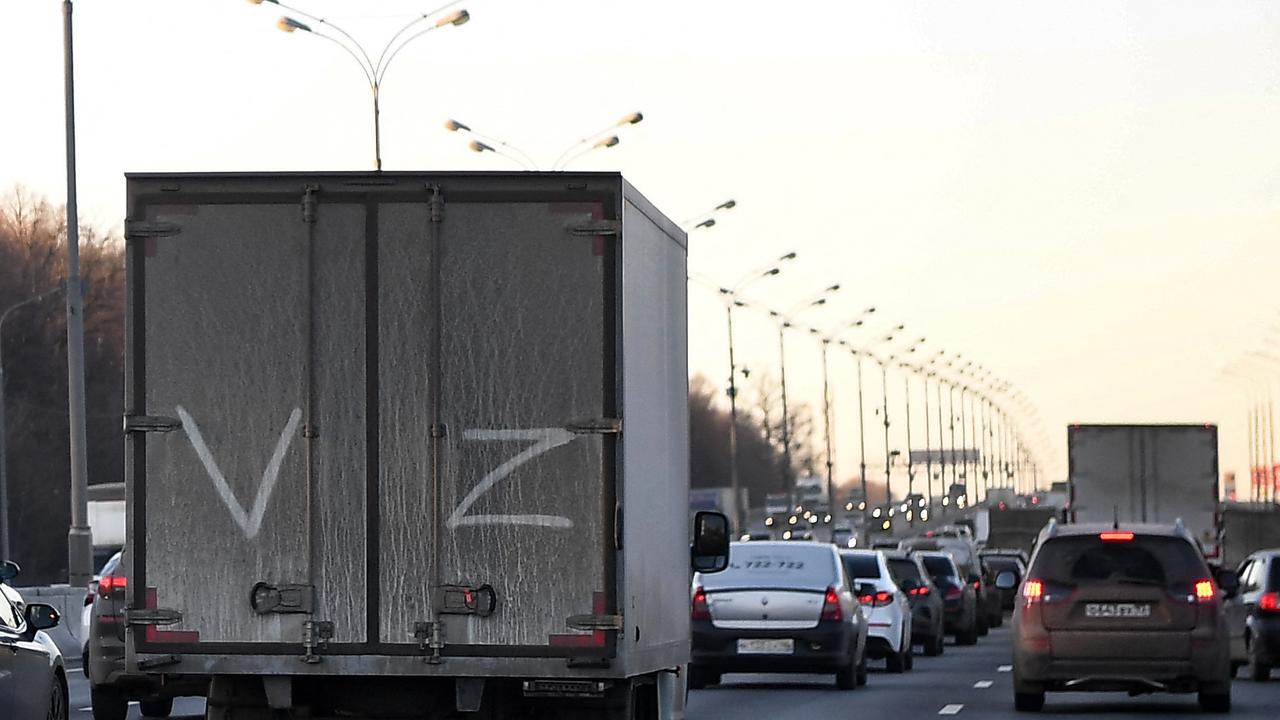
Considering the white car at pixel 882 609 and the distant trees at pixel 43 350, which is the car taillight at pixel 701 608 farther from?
the distant trees at pixel 43 350

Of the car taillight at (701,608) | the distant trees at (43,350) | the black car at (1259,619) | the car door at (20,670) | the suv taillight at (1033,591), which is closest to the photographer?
the car door at (20,670)

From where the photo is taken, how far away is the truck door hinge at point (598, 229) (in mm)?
11539

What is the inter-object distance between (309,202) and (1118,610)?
1239 centimetres

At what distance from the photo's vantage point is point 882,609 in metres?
31.1

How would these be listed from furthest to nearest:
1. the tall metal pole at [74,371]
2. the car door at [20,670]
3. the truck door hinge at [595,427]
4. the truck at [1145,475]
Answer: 1. the truck at [1145,475]
2. the tall metal pole at [74,371]
3. the car door at [20,670]
4. the truck door hinge at [595,427]

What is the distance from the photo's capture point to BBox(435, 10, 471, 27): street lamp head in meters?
35.0

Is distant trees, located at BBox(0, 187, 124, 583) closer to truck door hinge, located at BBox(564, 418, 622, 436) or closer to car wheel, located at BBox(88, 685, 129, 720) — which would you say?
car wheel, located at BBox(88, 685, 129, 720)

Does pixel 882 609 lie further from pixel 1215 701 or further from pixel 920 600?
pixel 1215 701

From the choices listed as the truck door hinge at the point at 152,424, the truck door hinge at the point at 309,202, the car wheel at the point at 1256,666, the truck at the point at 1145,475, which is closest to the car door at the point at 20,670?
the truck door hinge at the point at 152,424

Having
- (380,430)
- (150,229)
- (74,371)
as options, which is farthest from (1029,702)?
(74,371)

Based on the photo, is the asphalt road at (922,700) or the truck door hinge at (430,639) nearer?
the truck door hinge at (430,639)

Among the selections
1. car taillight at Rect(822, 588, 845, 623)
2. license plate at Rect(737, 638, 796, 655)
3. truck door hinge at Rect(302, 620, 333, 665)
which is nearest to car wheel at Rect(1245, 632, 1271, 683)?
car taillight at Rect(822, 588, 845, 623)

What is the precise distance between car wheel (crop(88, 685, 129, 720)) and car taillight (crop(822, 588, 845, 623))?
7.58 m

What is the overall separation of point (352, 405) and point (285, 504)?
491 mm
